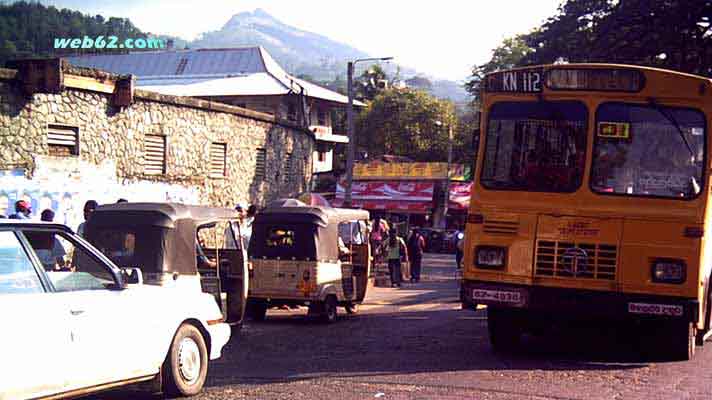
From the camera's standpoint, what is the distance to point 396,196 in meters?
54.1

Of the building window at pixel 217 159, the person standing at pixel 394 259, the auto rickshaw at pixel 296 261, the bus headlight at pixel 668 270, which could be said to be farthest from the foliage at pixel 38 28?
the bus headlight at pixel 668 270

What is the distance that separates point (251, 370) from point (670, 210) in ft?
16.6

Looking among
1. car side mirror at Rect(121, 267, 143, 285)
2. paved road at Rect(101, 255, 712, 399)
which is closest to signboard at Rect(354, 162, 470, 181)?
paved road at Rect(101, 255, 712, 399)

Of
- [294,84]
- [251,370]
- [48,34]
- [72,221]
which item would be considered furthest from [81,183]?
[48,34]

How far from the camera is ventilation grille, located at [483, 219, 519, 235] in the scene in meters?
10.7

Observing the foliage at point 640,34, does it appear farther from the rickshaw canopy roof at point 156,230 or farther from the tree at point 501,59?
the tree at point 501,59

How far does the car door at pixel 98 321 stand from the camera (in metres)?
7.12

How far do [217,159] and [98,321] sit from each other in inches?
647

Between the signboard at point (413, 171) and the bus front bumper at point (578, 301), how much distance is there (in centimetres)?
4322

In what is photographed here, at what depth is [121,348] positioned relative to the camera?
7.57 metres

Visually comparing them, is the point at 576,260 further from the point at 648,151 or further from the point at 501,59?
the point at 501,59

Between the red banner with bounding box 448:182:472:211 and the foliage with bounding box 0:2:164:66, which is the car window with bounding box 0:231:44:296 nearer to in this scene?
the red banner with bounding box 448:182:472:211

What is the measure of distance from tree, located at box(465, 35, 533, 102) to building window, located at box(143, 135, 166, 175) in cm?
4255

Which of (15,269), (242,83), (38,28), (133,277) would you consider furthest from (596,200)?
(38,28)
